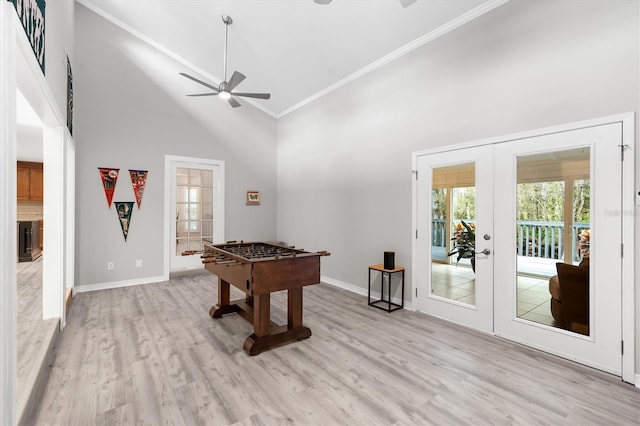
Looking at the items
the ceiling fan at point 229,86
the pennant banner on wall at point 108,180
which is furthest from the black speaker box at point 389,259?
the pennant banner on wall at point 108,180

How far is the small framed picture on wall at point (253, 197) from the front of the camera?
629 cm

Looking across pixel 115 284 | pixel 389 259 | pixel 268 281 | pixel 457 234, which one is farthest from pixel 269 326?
pixel 115 284

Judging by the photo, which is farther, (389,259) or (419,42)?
(389,259)

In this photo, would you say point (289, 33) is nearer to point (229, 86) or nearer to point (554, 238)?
point (229, 86)

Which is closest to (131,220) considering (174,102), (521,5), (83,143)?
(83,143)

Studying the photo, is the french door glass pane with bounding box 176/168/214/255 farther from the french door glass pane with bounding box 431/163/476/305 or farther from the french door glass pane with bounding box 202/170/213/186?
the french door glass pane with bounding box 431/163/476/305

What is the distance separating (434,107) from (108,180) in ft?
16.0

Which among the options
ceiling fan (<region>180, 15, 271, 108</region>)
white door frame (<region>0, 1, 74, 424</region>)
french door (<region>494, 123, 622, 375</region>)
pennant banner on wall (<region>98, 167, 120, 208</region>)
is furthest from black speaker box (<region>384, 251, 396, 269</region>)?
pennant banner on wall (<region>98, 167, 120, 208</region>)

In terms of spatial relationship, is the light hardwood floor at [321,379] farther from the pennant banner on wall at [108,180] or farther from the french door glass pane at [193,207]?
the french door glass pane at [193,207]

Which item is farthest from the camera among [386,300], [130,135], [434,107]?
[130,135]

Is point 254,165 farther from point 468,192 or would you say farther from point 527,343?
point 527,343

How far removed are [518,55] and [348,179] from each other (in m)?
2.61

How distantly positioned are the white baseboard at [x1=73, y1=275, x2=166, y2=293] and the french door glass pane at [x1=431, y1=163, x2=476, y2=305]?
4.46 meters

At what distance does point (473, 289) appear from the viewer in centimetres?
331
